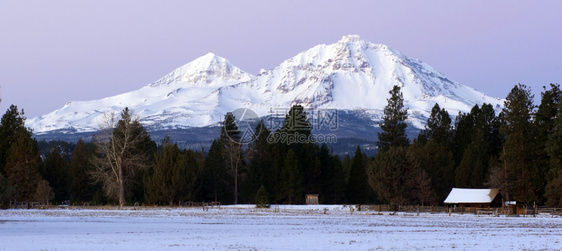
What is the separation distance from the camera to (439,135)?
337ft

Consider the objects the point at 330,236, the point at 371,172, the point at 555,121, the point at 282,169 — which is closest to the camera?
the point at 330,236

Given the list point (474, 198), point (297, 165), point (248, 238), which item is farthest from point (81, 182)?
point (248, 238)

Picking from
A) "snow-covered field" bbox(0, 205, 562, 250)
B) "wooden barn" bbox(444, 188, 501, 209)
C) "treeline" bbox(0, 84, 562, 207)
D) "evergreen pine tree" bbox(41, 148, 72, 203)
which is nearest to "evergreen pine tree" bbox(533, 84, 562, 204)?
"treeline" bbox(0, 84, 562, 207)

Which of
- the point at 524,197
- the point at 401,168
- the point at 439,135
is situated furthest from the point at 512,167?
the point at 439,135

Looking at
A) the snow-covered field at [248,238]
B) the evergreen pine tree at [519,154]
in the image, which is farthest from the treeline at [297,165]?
the snow-covered field at [248,238]

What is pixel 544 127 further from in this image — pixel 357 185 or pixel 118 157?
pixel 118 157

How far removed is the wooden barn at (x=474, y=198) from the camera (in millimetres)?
78375

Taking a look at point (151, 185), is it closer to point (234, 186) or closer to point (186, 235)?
point (234, 186)

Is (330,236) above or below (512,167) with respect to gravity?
below

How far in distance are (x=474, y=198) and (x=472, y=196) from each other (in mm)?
588

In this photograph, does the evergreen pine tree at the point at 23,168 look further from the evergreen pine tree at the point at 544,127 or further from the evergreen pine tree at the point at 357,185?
the evergreen pine tree at the point at 544,127

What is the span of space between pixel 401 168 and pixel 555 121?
609 inches

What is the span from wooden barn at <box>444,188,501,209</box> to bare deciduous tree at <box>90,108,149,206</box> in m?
32.8

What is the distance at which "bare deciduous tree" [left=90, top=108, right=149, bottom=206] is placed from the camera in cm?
7781
